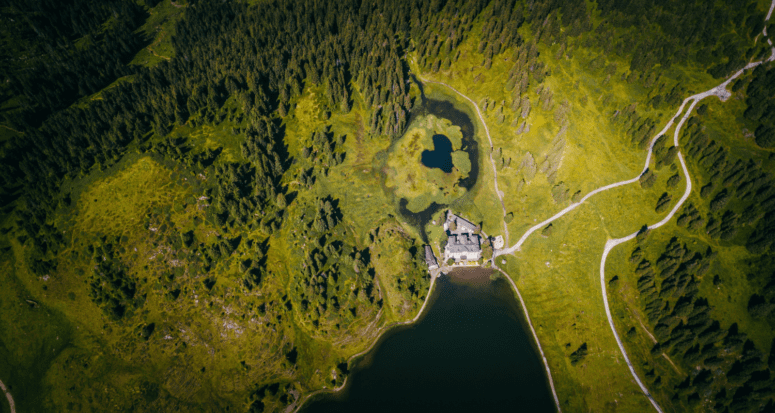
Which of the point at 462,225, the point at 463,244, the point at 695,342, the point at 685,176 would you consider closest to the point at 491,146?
the point at 462,225

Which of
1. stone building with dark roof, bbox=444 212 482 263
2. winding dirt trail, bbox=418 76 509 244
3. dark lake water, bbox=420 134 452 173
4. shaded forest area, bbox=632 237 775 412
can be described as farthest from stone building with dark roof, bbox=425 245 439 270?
shaded forest area, bbox=632 237 775 412

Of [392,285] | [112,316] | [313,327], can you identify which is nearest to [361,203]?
[392,285]

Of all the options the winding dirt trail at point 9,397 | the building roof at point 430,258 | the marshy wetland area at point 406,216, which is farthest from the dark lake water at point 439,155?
the winding dirt trail at point 9,397

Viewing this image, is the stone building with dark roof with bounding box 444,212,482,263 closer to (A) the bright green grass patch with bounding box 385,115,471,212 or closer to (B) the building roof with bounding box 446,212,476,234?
(B) the building roof with bounding box 446,212,476,234

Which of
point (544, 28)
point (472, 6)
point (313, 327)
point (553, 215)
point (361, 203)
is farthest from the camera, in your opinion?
point (472, 6)

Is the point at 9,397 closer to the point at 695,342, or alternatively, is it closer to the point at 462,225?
the point at 462,225

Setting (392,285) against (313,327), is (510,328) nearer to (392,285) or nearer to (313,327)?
(392,285)

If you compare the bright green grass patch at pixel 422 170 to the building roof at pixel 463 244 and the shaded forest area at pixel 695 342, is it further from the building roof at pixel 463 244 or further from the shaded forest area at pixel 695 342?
the shaded forest area at pixel 695 342
